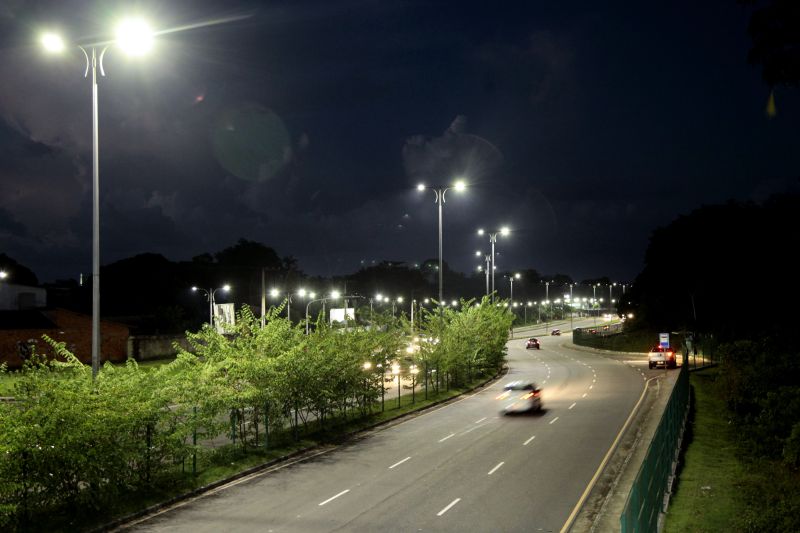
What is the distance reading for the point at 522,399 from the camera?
36719mm

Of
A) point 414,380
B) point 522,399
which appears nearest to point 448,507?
point 522,399

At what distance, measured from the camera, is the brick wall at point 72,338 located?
57188mm

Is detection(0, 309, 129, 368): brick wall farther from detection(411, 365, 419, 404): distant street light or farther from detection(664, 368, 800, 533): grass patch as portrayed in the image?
detection(664, 368, 800, 533): grass patch

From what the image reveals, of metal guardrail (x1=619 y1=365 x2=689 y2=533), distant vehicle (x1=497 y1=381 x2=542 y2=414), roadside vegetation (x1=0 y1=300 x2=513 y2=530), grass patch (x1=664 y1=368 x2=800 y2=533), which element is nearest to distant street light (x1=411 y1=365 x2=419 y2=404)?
roadside vegetation (x1=0 y1=300 x2=513 y2=530)

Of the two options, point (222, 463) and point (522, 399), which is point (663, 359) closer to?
point (522, 399)

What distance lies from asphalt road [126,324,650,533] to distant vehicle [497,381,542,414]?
62cm

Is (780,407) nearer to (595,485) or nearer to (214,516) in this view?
(595,485)

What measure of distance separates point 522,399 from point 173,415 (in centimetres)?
1981

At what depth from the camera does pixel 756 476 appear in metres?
22.7

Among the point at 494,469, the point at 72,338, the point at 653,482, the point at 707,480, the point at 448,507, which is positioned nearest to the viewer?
the point at 653,482

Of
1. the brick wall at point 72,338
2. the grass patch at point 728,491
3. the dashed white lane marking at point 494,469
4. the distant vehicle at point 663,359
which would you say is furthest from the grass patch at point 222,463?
the distant vehicle at point 663,359

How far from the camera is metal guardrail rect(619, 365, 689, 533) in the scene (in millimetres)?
10836

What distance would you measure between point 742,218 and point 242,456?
73.8m

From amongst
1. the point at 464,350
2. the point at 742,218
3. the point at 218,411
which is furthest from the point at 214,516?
the point at 742,218
